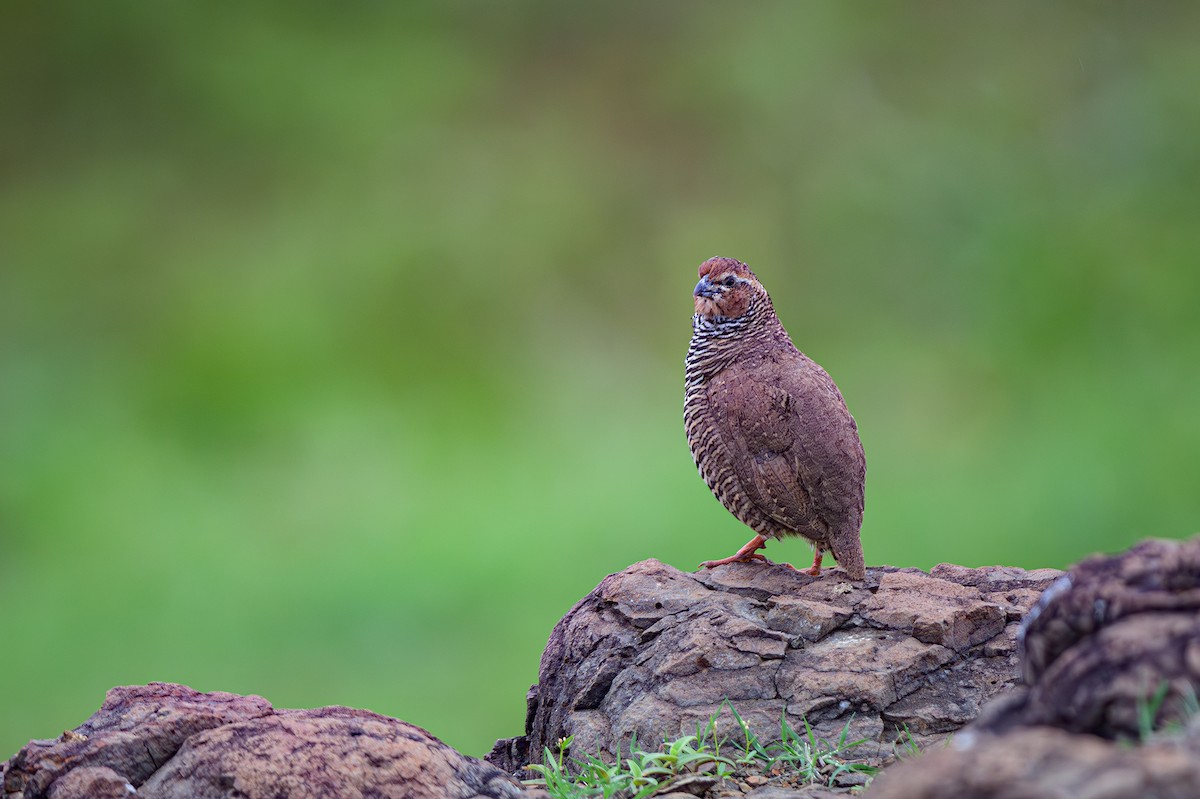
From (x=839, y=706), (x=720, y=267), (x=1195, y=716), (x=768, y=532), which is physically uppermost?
(x=720, y=267)

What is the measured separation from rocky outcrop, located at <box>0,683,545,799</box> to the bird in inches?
80.0

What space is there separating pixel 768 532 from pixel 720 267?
4.38 ft

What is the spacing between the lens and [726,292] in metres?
5.80

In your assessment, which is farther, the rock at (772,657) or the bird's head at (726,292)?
the bird's head at (726,292)

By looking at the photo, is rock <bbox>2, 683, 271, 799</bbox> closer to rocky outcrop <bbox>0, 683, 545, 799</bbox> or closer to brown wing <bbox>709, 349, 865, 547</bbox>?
rocky outcrop <bbox>0, 683, 545, 799</bbox>

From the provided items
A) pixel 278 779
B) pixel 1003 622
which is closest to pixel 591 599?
pixel 1003 622

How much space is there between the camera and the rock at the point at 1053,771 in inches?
71.1

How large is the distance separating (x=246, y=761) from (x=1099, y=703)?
7.80 feet

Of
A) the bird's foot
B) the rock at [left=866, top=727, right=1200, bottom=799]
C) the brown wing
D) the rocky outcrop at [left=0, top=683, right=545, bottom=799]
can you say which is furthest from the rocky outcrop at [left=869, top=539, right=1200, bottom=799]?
the bird's foot

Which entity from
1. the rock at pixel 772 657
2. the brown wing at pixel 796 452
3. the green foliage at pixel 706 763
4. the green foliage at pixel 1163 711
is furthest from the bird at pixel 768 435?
the green foliage at pixel 1163 711

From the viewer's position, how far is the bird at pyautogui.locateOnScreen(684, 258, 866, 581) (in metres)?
5.26

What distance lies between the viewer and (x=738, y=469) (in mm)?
5363

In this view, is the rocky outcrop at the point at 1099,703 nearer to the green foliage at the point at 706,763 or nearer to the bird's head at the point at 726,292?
the green foliage at the point at 706,763

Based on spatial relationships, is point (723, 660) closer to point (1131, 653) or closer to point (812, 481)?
point (812, 481)
